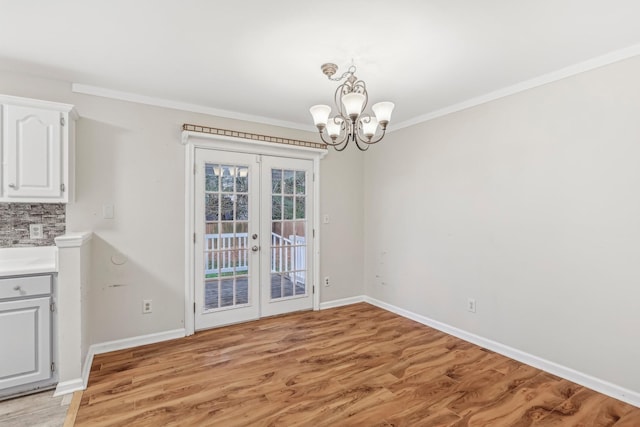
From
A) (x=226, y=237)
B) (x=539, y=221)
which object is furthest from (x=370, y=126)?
(x=226, y=237)

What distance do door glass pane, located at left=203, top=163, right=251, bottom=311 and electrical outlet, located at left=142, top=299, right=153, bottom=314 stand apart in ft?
1.72

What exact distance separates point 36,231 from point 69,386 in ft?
4.19

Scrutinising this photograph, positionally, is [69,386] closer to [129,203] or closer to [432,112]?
[129,203]

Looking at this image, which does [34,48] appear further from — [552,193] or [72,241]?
[552,193]

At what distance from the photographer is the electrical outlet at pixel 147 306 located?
3.11 m

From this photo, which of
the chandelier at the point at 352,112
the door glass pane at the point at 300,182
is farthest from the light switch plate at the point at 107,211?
the chandelier at the point at 352,112

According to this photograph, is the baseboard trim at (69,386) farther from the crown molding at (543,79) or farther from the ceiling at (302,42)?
the crown molding at (543,79)

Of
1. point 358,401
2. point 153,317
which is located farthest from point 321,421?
point 153,317

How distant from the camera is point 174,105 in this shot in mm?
3240

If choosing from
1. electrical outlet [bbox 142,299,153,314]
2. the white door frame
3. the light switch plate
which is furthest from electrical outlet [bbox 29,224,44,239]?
the white door frame

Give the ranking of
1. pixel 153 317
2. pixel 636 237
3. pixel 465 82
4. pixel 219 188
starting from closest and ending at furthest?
pixel 636 237
pixel 465 82
pixel 153 317
pixel 219 188

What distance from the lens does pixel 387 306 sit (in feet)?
13.6

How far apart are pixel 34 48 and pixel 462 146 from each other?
361cm

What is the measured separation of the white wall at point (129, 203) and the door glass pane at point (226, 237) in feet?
0.92
